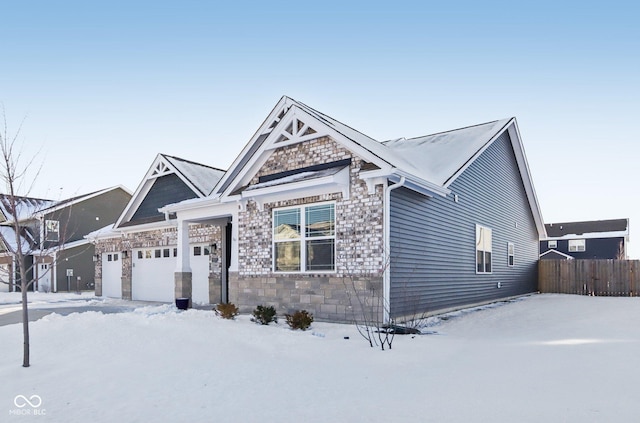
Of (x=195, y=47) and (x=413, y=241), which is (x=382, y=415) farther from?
(x=195, y=47)

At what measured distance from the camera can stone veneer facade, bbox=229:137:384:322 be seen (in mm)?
11016

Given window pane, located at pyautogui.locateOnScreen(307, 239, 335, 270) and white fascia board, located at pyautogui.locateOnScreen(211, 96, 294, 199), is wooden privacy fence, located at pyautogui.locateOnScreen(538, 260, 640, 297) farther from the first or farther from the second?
white fascia board, located at pyautogui.locateOnScreen(211, 96, 294, 199)

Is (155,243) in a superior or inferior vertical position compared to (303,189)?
inferior

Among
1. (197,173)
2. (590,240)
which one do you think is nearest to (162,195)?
(197,173)

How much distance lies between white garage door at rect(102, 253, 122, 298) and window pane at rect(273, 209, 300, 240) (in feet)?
41.8

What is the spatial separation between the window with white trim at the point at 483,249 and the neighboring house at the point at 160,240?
379 inches

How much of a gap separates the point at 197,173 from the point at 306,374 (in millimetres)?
14952

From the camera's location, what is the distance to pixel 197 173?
65.8 ft

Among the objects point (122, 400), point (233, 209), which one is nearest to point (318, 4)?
point (233, 209)

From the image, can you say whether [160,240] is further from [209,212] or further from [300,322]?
[300,322]

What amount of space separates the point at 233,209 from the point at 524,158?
13381mm

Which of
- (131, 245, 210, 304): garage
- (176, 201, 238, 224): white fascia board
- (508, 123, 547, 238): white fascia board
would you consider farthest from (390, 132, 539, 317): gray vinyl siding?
(131, 245, 210, 304): garage

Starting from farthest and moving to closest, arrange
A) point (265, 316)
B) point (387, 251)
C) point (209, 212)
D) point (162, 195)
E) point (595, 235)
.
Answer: point (595, 235) < point (162, 195) < point (209, 212) < point (265, 316) < point (387, 251)

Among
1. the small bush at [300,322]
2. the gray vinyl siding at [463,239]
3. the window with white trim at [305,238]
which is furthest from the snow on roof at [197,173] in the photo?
the gray vinyl siding at [463,239]
